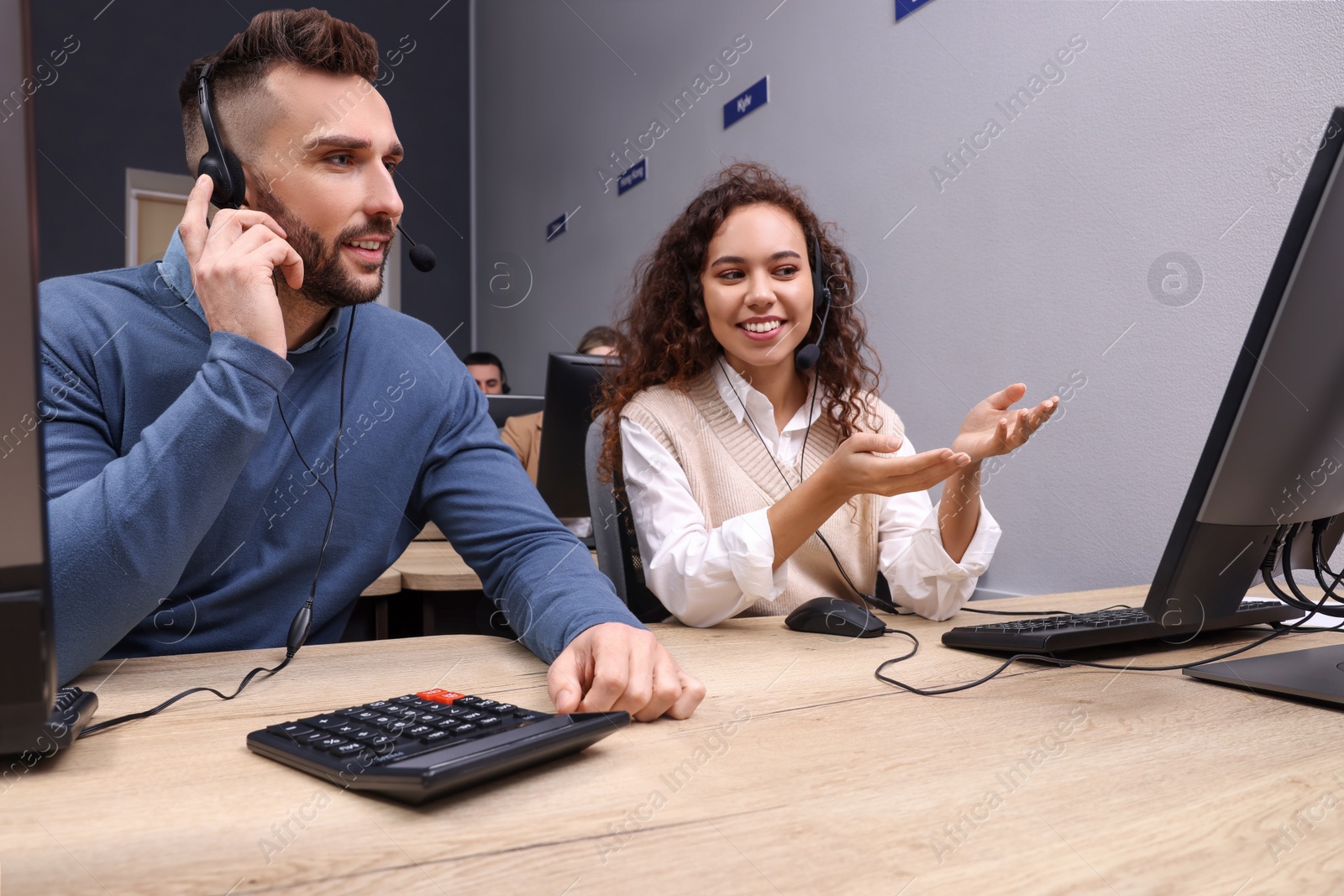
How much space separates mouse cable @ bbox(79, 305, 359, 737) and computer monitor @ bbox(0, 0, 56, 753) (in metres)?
0.26

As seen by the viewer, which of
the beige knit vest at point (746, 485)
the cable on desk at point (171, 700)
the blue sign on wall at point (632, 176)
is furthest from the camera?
the blue sign on wall at point (632, 176)

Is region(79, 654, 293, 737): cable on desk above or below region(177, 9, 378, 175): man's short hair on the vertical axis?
below

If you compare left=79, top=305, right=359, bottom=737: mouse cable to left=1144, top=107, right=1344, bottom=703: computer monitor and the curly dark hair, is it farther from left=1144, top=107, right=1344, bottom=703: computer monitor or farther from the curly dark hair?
left=1144, top=107, right=1344, bottom=703: computer monitor

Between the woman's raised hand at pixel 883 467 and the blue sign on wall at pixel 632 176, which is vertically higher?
the blue sign on wall at pixel 632 176

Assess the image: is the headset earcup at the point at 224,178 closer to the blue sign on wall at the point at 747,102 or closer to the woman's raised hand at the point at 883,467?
the woman's raised hand at the point at 883,467

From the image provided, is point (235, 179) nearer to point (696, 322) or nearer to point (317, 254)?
point (317, 254)

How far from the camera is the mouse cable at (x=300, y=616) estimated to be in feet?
2.13

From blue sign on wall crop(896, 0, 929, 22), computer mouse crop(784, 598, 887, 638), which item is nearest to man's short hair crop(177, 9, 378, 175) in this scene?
computer mouse crop(784, 598, 887, 638)

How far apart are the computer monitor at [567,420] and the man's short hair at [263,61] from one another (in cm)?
74

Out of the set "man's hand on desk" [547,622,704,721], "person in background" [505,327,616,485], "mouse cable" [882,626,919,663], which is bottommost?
"mouse cable" [882,626,919,663]

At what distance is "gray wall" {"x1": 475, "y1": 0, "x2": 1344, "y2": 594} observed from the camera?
153 centimetres

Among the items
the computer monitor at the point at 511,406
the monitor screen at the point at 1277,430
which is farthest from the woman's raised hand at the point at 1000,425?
the computer monitor at the point at 511,406

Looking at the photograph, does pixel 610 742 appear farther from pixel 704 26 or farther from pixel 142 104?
pixel 142 104

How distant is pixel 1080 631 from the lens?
0.89m
